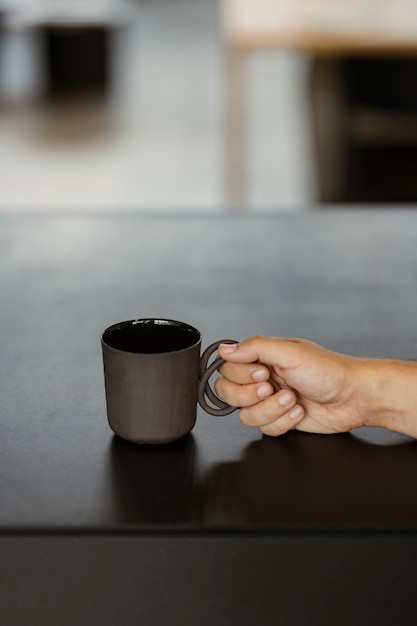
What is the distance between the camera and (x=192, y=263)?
4.42ft

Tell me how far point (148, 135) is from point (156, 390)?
169 inches

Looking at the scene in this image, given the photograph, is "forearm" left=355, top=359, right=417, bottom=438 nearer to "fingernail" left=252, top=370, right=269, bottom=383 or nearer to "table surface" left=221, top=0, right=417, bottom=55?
"fingernail" left=252, top=370, right=269, bottom=383

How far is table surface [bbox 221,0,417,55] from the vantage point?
106 inches

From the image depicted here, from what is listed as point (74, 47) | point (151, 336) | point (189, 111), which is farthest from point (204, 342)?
point (74, 47)

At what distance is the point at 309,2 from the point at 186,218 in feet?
6.01

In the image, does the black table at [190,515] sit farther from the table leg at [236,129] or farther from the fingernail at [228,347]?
the table leg at [236,129]

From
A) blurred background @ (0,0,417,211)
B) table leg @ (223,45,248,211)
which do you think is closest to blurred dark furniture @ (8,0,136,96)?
blurred background @ (0,0,417,211)

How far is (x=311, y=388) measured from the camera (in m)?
0.79

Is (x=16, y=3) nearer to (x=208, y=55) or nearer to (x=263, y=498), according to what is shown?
(x=208, y=55)

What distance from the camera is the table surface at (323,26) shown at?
2.70 m

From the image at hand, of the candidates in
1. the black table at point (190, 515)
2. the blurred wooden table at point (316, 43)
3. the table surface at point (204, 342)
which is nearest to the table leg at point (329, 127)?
the blurred wooden table at point (316, 43)

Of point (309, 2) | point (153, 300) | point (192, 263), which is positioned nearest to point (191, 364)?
point (153, 300)

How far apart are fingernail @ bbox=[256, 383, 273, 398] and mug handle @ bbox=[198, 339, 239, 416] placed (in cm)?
3

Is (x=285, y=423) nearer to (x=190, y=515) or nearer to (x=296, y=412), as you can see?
(x=296, y=412)
